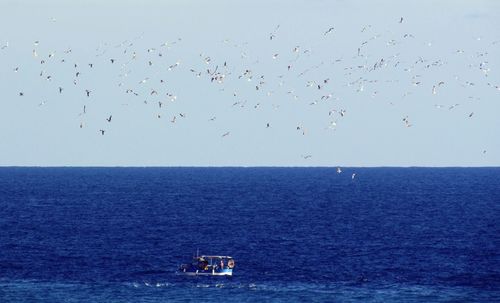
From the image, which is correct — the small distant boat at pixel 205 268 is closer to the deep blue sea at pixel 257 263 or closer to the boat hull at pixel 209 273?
the boat hull at pixel 209 273

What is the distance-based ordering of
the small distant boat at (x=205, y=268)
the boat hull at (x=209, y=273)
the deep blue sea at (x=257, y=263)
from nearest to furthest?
1. the deep blue sea at (x=257, y=263)
2. the boat hull at (x=209, y=273)
3. the small distant boat at (x=205, y=268)

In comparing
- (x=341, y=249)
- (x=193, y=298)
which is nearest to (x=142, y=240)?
(x=341, y=249)

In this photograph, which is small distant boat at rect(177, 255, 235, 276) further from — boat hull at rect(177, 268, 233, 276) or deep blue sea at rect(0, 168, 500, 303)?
deep blue sea at rect(0, 168, 500, 303)

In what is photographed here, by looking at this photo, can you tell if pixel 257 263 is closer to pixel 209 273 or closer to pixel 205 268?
pixel 205 268

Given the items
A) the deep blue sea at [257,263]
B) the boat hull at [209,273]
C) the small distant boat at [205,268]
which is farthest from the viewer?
the small distant boat at [205,268]

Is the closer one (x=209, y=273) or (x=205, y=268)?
(x=209, y=273)

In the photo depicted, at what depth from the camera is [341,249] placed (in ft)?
518

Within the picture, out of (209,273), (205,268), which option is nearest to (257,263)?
(205,268)

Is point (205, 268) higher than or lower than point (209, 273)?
higher

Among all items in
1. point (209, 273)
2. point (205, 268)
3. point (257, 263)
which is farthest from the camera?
point (257, 263)

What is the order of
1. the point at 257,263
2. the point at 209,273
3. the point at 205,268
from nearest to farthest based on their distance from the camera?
the point at 209,273 < the point at 205,268 < the point at 257,263

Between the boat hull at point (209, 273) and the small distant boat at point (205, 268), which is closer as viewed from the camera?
the boat hull at point (209, 273)

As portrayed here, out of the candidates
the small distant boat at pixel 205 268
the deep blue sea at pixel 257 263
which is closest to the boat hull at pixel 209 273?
the small distant boat at pixel 205 268

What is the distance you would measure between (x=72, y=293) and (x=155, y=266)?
25.2m
